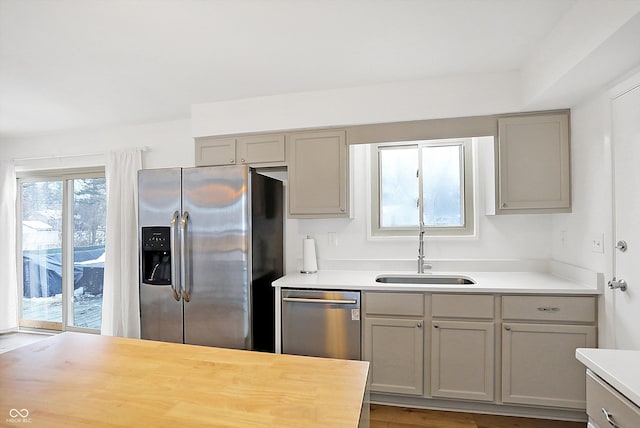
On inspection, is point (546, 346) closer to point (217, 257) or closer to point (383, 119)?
point (383, 119)

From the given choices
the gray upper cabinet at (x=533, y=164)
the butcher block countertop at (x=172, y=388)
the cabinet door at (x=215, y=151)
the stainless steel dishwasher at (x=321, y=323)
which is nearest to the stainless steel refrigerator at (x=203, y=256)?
the stainless steel dishwasher at (x=321, y=323)

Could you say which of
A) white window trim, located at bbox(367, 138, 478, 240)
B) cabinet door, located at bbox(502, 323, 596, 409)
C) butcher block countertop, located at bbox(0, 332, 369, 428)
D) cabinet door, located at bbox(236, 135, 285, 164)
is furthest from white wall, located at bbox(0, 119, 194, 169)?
cabinet door, located at bbox(502, 323, 596, 409)

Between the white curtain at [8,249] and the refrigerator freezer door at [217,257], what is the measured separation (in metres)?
3.33

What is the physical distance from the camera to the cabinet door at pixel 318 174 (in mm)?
2764

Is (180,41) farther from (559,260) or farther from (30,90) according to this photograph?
(559,260)

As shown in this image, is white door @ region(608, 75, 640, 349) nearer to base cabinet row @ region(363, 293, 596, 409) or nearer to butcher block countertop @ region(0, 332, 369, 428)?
base cabinet row @ region(363, 293, 596, 409)

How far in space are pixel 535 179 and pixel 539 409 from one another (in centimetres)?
162

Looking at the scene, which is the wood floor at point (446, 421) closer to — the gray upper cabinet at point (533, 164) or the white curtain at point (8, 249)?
the gray upper cabinet at point (533, 164)

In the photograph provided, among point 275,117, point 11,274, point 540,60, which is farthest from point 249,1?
point 11,274

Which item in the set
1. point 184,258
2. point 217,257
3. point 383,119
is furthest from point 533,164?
point 184,258

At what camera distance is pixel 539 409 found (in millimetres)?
2209

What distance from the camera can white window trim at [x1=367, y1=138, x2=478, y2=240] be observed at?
9.53 feet

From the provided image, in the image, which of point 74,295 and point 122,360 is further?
point 74,295

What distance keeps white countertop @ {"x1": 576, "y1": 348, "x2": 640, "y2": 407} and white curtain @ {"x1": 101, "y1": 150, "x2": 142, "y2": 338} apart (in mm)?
3851
